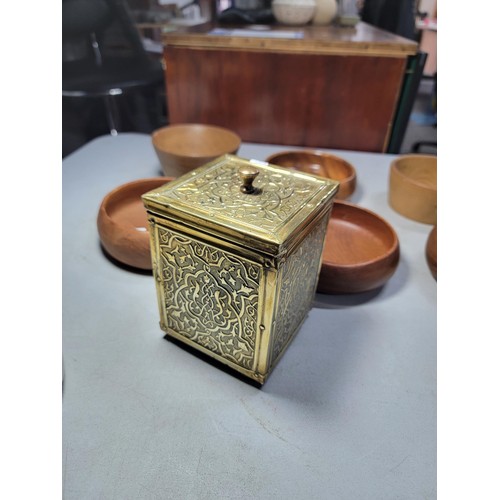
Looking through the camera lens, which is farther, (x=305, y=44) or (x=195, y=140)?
(x=305, y=44)

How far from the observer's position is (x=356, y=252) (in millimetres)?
808

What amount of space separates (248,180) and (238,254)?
4.3 inches

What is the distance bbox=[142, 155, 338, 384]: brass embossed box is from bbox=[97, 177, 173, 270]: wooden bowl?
151 mm

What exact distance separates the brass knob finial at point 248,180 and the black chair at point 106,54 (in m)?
1.47

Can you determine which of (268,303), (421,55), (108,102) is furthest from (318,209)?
(108,102)

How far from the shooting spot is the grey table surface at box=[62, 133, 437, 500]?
1.52 feet

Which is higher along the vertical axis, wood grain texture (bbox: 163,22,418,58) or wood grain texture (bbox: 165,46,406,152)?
wood grain texture (bbox: 163,22,418,58)

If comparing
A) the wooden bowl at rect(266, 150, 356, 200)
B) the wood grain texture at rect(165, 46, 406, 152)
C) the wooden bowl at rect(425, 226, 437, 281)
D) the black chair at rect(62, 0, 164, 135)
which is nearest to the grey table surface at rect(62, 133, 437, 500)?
the wooden bowl at rect(425, 226, 437, 281)

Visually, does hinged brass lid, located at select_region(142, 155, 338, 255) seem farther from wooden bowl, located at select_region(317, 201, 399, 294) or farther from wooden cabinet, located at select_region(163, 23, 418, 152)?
wooden cabinet, located at select_region(163, 23, 418, 152)

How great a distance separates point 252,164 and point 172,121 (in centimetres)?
95

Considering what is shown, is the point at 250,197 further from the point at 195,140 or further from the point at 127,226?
the point at 195,140

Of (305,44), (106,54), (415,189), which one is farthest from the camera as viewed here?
(106,54)

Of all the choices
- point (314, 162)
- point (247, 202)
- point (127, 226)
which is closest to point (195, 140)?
point (314, 162)

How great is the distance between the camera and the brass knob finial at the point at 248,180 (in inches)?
20.0
